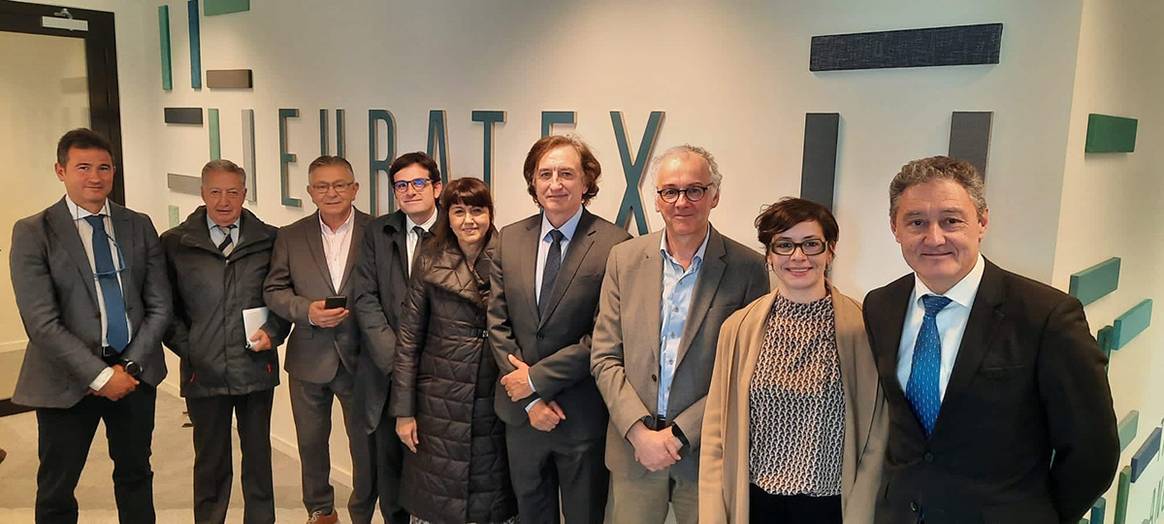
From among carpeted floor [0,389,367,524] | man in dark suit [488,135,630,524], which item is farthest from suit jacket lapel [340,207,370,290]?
carpeted floor [0,389,367,524]

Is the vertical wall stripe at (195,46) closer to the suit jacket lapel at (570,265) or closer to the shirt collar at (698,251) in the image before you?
the suit jacket lapel at (570,265)

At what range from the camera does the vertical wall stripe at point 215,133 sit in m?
4.51

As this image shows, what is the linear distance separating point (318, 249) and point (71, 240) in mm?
823

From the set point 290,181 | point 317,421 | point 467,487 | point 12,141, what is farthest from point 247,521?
point 12,141

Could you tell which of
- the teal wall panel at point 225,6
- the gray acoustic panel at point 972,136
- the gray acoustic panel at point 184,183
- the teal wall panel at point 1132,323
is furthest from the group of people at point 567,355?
the gray acoustic panel at point 184,183

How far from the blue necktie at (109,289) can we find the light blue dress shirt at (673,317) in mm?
1959

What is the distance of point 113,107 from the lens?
199 inches

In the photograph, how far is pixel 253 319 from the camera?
303 cm

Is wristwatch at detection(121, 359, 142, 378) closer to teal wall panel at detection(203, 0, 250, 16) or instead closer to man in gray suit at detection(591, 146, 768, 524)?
man in gray suit at detection(591, 146, 768, 524)

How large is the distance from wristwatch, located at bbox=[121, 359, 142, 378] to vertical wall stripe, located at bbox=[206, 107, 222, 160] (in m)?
2.05

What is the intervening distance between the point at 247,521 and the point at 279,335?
803mm

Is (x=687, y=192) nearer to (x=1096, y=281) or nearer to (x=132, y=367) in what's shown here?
(x=1096, y=281)

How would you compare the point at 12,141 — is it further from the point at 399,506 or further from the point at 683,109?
the point at 683,109

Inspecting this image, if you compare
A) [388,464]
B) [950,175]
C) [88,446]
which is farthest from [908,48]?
[88,446]
